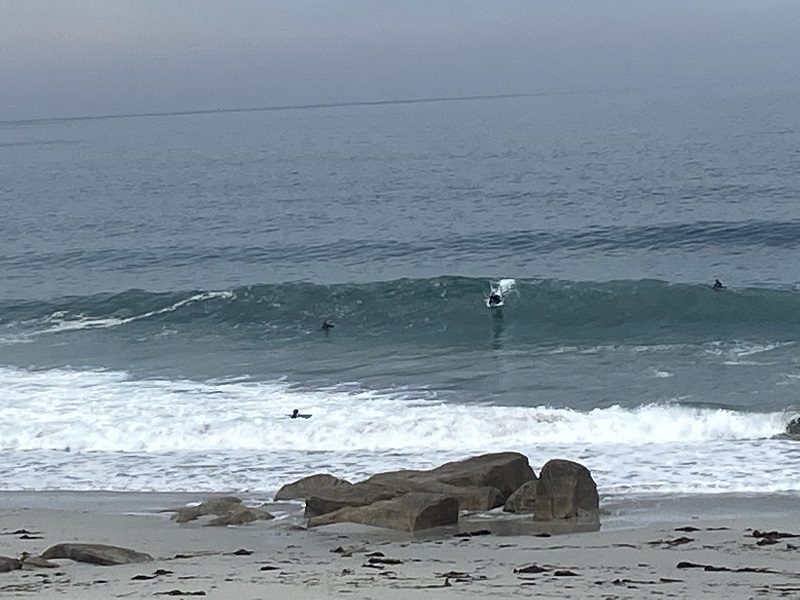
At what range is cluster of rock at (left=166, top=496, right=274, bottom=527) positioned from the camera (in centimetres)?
1466

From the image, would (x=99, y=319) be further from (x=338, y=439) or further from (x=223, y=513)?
(x=223, y=513)

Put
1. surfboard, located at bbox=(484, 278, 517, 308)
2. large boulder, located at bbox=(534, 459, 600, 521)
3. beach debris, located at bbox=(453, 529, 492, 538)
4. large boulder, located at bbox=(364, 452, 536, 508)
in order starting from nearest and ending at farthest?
1. beach debris, located at bbox=(453, 529, 492, 538)
2. large boulder, located at bbox=(534, 459, 600, 521)
3. large boulder, located at bbox=(364, 452, 536, 508)
4. surfboard, located at bbox=(484, 278, 517, 308)

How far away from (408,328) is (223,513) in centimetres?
1596

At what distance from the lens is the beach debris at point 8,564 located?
38.7 feet

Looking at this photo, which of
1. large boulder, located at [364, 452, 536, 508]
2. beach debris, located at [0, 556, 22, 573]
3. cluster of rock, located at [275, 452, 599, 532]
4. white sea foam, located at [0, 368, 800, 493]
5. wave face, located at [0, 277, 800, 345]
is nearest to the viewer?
beach debris, located at [0, 556, 22, 573]

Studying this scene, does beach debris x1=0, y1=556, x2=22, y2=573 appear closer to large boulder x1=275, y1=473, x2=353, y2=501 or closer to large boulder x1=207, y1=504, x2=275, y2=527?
large boulder x1=207, y1=504, x2=275, y2=527

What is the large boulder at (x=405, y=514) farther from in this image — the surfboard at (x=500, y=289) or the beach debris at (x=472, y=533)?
the surfboard at (x=500, y=289)

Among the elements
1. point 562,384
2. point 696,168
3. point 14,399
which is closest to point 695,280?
point 562,384

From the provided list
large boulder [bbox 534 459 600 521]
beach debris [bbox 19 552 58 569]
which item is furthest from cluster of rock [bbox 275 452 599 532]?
beach debris [bbox 19 552 58 569]

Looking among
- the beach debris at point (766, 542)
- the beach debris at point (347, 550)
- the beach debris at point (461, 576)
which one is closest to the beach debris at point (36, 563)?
the beach debris at point (347, 550)

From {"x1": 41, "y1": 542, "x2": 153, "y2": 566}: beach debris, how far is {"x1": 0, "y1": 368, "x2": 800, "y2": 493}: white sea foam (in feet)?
15.5

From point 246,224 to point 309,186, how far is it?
44.3 feet

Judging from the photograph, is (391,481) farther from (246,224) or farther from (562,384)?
(246,224)

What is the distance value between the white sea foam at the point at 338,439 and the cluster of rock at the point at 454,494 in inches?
64.7
